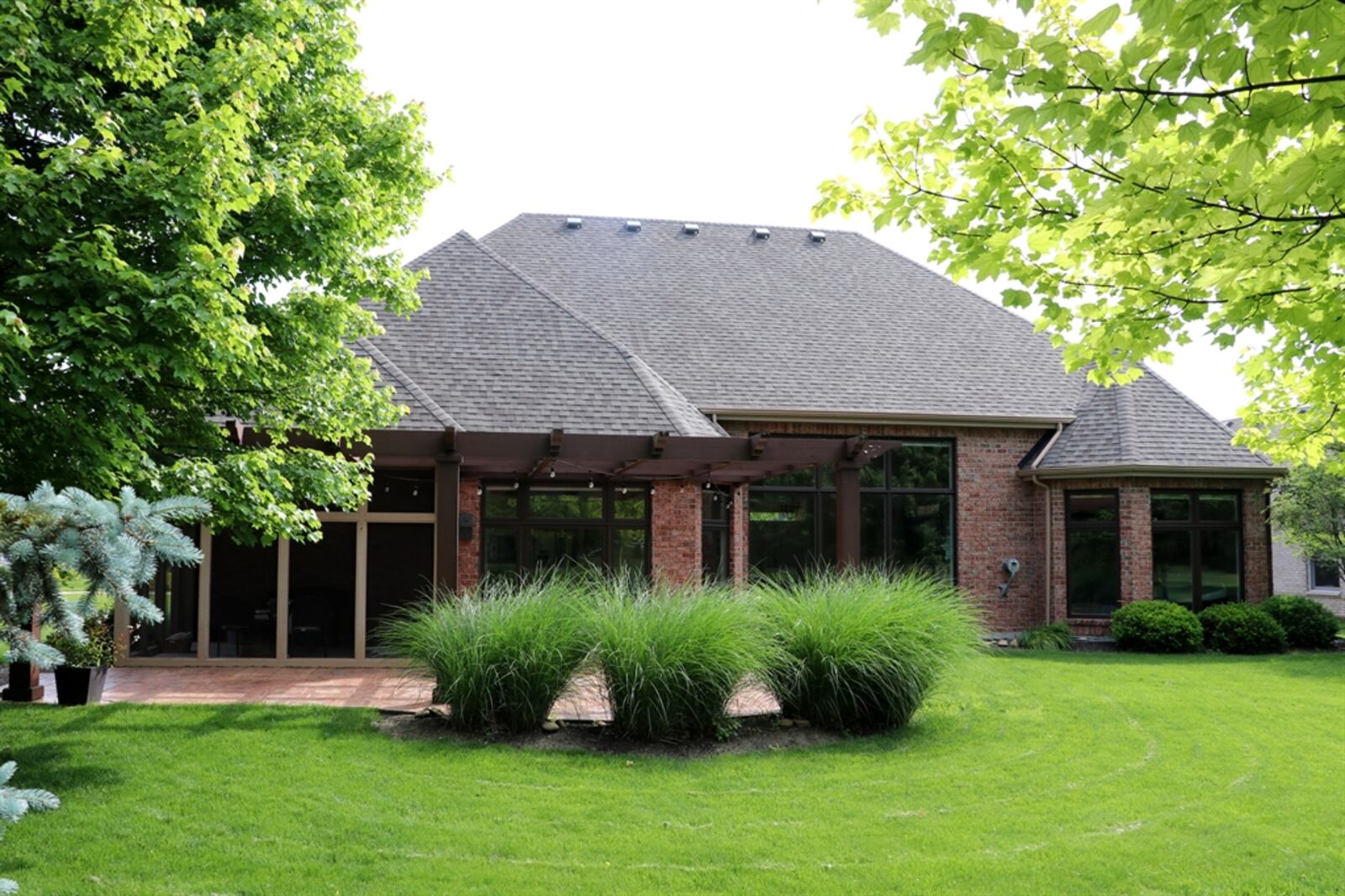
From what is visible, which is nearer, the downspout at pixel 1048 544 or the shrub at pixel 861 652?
the shrub at pixel 861 652

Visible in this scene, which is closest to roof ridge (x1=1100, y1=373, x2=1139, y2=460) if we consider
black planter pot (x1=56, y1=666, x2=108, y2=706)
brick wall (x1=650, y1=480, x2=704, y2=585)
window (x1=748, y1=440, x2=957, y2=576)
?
window (x1=748, y1=440, x2=957, y2=576)

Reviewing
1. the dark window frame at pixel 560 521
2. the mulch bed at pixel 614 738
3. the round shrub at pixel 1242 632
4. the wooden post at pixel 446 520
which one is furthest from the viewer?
the round shrub at pixel 1242 632

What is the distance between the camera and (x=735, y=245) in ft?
73.8

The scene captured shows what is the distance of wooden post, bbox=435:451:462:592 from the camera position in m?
11.6

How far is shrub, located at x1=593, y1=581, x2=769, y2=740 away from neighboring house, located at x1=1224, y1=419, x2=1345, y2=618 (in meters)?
19.4

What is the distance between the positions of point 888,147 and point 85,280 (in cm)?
473

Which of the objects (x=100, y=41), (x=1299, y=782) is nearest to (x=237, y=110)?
(x=100, y=41)

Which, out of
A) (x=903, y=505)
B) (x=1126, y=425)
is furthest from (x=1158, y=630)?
(x=903, y=505)

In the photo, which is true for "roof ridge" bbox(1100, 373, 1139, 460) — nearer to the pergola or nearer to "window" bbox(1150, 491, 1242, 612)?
"window" bbox(1150, 491, 1242, 612)

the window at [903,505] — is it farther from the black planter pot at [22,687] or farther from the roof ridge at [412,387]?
the black planter pot at [22,687]

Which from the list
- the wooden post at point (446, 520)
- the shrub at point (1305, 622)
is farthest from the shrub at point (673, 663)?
the shrub at point (1305, 622)

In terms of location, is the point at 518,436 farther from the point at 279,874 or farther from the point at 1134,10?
the point at 1134,10

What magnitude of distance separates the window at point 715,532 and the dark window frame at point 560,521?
5.41 ft

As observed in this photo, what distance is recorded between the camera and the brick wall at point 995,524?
18.7 meters
